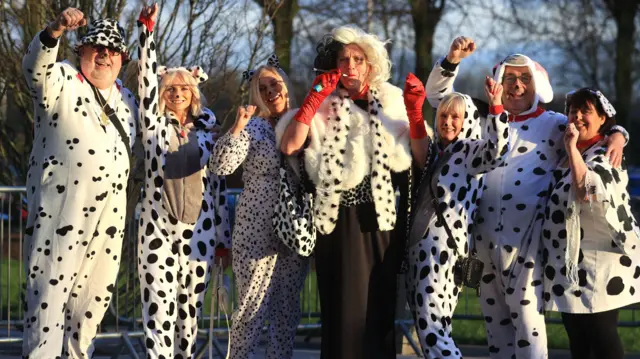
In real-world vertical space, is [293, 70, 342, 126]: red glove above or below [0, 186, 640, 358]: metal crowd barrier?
above

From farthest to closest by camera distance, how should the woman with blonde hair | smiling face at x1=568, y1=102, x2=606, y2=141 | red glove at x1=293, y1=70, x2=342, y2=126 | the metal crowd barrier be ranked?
the metal crowd barrier, smiling face at x1=568, y1=102, x2=606, y2=141, the woman with blonde hair, red glove at x1=293, y1=70, x2=342, y2=126

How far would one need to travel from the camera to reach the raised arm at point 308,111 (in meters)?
5.52

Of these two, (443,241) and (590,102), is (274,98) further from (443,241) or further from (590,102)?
(590,102)

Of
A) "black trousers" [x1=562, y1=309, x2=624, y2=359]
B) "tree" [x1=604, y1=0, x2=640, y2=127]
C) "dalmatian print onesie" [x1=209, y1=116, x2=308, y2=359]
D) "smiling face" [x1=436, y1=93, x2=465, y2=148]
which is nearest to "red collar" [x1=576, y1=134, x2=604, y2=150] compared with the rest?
"smiling face" [x1=436, y1=93, x2=465, y2=148]

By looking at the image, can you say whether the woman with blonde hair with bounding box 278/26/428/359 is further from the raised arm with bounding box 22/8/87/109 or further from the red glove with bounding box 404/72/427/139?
the raised arm with bounding box 22/8/87/109

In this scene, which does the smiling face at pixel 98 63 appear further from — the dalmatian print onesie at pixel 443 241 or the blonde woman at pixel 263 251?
the dalmatian print onesie at pixel 443 241

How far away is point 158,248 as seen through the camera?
570cm

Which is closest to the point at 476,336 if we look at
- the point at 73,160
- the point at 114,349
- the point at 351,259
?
the point at 114,349

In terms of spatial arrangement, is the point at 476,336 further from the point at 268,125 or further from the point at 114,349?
the point at 268,125

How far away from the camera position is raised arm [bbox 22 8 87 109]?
201 inches

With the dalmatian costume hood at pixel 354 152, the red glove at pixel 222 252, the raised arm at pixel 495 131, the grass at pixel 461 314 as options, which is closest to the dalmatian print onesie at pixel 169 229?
the red glove at pixel 222 252

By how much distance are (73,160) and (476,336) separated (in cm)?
504

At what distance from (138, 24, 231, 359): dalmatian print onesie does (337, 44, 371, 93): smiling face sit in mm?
913

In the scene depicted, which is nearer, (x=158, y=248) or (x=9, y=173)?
(x=158, y=248)
